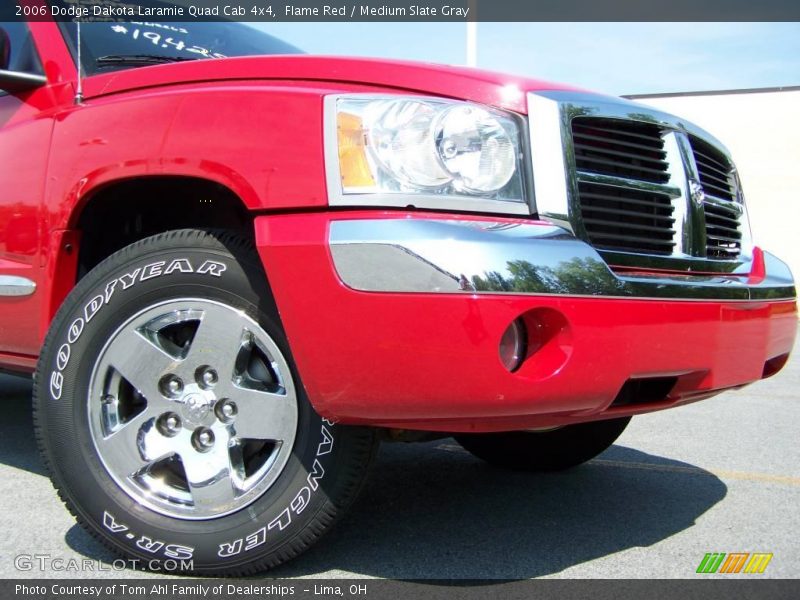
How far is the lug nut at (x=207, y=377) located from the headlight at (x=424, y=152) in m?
0.67

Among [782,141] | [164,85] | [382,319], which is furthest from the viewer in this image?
[782,141]

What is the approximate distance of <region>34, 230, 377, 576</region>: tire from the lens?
7.80ft

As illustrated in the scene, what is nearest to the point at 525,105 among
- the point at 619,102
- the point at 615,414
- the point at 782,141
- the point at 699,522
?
the point at 619,102

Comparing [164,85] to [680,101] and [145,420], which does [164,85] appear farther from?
[680,101]

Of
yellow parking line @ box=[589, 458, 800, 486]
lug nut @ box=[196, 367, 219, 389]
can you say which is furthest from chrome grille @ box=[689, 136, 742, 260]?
lug nut @ box=[196, 367, 219, 389]

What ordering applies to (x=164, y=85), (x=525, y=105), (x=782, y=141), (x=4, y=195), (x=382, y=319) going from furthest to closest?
(x=782, y=141) → (x=4, y=195) → (x=164, y=85) → (x=525, y=105) → (x=382, y=319)

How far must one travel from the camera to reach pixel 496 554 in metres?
2.73

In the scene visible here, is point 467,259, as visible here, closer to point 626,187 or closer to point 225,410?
point 626,187

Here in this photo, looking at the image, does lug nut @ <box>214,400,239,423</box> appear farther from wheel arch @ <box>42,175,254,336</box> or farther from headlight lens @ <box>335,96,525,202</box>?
headlight lens @ <box>335,96,525,202</box>

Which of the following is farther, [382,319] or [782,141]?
[782,141]

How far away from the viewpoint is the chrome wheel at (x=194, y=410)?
94.5 inches

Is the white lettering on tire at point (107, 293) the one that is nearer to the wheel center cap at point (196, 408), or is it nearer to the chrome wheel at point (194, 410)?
the chrome wheel at point (194, 410)

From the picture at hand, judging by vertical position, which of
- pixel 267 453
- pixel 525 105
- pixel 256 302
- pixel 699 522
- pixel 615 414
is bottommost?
pixel 699 522

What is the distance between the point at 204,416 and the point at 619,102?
156 centimetres
